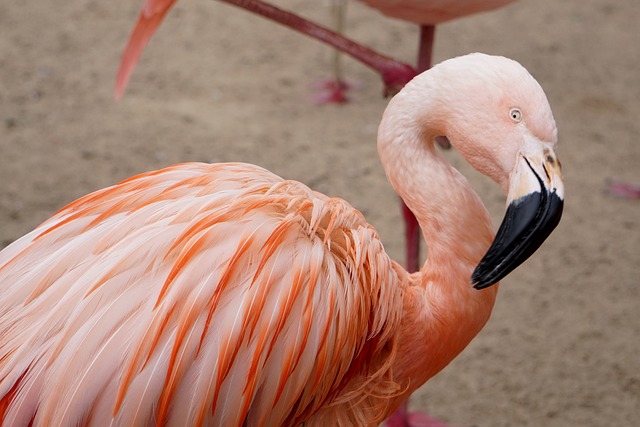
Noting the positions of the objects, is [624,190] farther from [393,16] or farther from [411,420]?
[411,420]

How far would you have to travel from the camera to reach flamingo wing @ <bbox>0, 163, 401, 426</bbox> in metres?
1.86

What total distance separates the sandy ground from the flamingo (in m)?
1.19

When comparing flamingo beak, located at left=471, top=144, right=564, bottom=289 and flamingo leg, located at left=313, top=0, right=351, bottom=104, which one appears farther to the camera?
flamingo leg, located at left=313, top=0, right=351, bottom=104

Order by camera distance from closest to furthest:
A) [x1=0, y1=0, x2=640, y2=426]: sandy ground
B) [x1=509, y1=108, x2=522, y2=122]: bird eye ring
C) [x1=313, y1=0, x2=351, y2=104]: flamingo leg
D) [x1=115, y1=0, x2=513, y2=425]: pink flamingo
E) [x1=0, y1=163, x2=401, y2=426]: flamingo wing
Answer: [x1=0, y1=163, x2=401, y2=426]: flamingo wing, [x1=509, y1=108, x2=522, y2=122]: bird eye ring, [x1=115, y1=0, x2=513, y2=425]: pink flamingo, [x1=0, y1=0, x2=640, y2=426]: sandy ground, [x1=313, y1=0, x2=351, y2=104]: flamingo leg

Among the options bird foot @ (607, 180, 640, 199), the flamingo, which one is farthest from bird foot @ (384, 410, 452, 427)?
bird foot @ (607, 180, 640, 199)

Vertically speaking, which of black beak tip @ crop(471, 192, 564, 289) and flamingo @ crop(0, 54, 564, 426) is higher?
black beak tip @ crop(471, 192, 564, 289)

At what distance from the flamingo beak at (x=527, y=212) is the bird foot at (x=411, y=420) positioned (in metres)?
1.23

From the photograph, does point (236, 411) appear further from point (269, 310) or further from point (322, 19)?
point (322, 19)

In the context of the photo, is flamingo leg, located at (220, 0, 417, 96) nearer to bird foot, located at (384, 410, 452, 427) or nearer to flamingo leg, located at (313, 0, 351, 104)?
bird foot, located at (384, 410, 452, 427)

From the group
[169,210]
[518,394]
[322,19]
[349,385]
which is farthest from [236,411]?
[322,19]

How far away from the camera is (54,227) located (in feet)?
7.13

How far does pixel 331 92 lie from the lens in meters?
5.24

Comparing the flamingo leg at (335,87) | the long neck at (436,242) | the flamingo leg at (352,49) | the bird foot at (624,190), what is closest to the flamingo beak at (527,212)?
the long neck at (436,242)

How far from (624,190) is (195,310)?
3.11 metres
